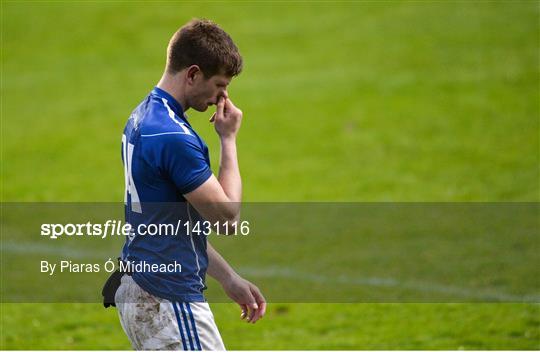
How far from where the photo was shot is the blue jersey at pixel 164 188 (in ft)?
17.4

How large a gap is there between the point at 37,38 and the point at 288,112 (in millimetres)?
10297

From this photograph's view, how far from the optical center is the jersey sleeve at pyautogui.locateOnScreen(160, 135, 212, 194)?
530 centimetres

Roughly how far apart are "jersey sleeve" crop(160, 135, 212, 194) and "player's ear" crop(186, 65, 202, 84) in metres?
0.42

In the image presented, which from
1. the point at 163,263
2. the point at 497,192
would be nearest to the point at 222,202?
the point at 163,263

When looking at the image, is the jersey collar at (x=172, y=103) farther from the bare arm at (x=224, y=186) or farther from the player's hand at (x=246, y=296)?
the player's hand at (x=246, y=296)

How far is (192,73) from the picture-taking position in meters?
5.57

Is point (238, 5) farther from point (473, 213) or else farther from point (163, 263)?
point (163, 263)

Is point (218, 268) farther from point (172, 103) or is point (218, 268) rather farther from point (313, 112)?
point (313, 112)

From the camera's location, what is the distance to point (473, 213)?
57.1 feet

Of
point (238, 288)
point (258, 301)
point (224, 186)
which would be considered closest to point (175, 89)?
point (224, 186)
